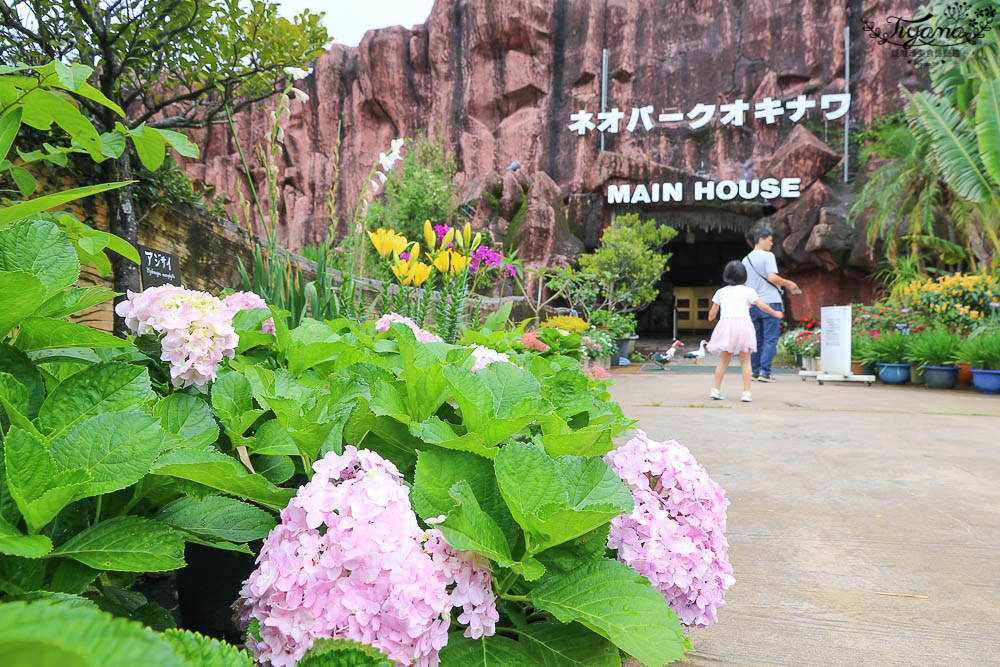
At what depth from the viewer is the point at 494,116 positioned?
18281 millimetres

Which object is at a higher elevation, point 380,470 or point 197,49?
point 197,49

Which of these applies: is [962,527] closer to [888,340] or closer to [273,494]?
[273,494]

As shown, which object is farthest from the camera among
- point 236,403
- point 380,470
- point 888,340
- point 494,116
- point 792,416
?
point 494,116

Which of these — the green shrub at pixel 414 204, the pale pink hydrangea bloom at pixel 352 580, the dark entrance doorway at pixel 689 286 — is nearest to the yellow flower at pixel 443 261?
the pale pink hydrangea bloom at pixel 352 580

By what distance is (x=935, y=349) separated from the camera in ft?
21.2

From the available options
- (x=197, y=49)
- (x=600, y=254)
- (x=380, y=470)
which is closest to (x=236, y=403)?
(x=380, y=470)

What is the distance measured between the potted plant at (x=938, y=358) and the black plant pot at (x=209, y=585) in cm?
762

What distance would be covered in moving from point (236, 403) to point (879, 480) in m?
2.37

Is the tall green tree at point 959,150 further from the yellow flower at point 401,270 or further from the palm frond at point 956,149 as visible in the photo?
the yellow flower at point 401,270

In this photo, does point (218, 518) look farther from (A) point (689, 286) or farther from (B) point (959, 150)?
(A) point (689, 286)

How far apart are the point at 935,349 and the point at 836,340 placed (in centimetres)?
100

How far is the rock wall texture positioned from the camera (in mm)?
15109

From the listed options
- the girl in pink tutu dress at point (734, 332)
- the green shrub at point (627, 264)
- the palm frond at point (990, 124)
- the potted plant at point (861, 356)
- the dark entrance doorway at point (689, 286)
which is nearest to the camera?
the girl in pink tutu dress at point (734, 332)

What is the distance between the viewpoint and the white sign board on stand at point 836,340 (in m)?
6.96
